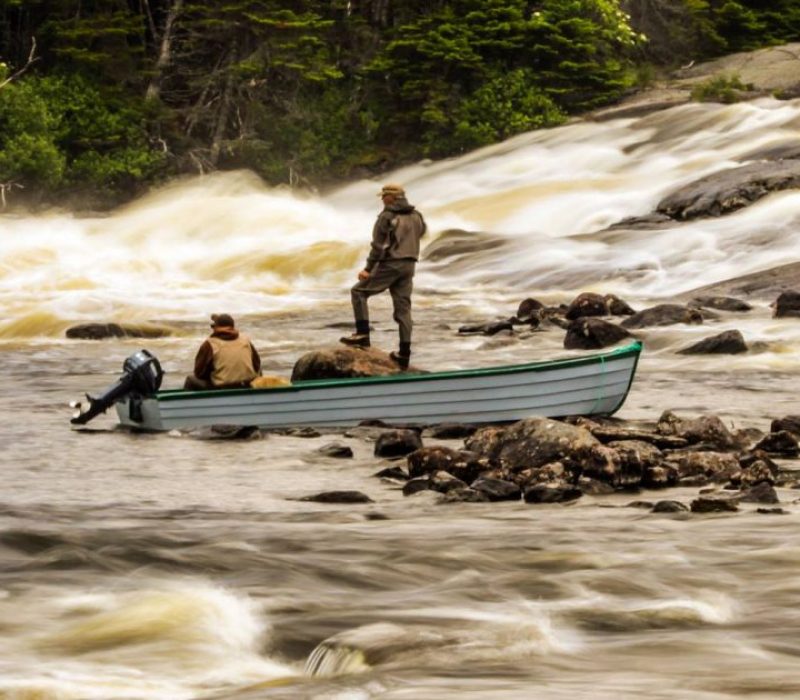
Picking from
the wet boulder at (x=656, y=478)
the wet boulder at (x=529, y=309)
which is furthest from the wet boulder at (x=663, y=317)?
the wet boulder at (x=656, y=478)

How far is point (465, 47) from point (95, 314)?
17.4m

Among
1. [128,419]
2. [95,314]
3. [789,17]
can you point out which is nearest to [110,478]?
[128,419]

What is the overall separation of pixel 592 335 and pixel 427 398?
7026mm

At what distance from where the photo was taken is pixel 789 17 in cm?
4891

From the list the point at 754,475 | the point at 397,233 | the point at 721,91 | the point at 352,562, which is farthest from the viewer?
the point at 721,91

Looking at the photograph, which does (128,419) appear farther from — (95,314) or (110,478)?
(95,314)

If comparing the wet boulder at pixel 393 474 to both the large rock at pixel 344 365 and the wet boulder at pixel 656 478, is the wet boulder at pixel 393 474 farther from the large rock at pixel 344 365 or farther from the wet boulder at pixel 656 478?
the large rock at pixel 344 365

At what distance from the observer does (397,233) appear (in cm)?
1714

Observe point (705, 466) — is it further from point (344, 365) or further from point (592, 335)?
point (592, 335)

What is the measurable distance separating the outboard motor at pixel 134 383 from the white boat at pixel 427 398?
0.40ft

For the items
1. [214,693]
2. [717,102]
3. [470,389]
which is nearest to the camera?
[214,693]

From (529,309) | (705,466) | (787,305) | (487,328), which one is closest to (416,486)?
(705,466)

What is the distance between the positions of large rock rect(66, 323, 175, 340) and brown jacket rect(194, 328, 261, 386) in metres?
9.81

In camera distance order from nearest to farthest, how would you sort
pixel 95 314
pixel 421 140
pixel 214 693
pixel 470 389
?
pixel 214 693
pixel 470 389
pixel 95 314
pixel 421 140
